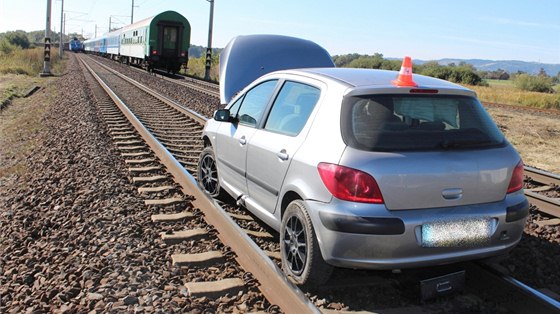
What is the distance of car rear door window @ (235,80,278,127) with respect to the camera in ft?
15.1

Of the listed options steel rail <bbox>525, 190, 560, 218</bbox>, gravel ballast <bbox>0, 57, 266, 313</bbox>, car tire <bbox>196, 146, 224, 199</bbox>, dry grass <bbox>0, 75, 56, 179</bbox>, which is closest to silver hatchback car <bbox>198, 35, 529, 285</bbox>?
gravel ballast <bbox>0, 57, 266, 313</bbox>

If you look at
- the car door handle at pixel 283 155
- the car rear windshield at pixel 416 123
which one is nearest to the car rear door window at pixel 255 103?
the car door handle at pixel 283 155

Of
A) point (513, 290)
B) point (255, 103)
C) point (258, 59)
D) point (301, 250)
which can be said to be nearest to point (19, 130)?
point (258, 59)

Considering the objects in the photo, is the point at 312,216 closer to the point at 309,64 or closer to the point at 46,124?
the point at 309,64

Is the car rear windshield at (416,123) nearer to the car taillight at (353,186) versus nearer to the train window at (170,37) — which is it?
the car taillight at (353,186)

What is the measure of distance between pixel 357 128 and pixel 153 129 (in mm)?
7573

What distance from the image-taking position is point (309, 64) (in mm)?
9227

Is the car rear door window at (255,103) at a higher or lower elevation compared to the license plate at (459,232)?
higher

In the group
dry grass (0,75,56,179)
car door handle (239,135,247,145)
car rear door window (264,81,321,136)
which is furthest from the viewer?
dry grass (0,75,56,179)

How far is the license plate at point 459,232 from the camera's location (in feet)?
10.6

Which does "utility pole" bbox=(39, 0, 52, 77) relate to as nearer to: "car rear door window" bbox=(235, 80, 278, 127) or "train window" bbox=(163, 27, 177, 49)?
"train window" bbox=(163, 27, 177, 49)

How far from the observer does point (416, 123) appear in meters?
3.51

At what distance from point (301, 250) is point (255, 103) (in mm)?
1748

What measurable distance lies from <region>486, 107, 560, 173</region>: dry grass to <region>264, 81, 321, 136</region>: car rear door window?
6269mm
